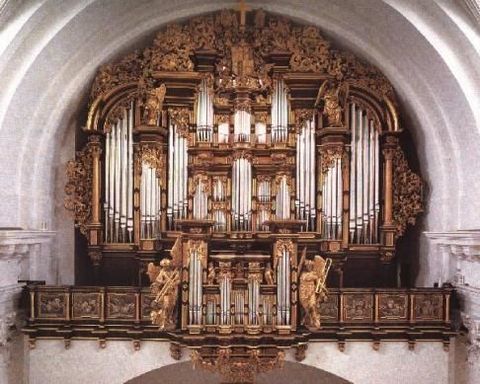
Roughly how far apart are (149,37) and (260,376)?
6948 millimetres

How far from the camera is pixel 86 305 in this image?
10.5 metres

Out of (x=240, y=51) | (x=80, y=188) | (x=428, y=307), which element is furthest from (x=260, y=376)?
(x=240, y=51)

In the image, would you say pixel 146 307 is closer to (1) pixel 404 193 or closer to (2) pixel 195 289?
(2) pixel 195 289

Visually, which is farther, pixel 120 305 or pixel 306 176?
pixel 306 176

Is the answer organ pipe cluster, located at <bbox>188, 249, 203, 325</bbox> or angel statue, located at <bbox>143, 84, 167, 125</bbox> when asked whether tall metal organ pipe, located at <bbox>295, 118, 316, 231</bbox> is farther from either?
angel statue, located at <bbox>143, 84, 167, 125</bbox>

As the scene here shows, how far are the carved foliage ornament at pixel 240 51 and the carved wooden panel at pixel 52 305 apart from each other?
3.70 meters

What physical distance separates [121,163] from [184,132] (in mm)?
1297

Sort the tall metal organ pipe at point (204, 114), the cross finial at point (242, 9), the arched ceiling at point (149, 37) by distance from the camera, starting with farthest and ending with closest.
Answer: the tall metal organ pipe at point (204, 114) → the cross finial at point (242, 9) → the arched ceiling at point (149, 37)

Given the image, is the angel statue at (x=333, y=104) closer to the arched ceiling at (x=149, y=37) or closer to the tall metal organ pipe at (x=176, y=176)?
the arched ceiling at (x=149, y=37)

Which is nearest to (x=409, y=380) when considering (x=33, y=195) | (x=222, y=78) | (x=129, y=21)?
(x=222, y=78)

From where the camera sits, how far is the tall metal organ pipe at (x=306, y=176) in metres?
11.5

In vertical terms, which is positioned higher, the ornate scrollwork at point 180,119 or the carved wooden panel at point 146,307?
the ornate scrollwork at point 180,119

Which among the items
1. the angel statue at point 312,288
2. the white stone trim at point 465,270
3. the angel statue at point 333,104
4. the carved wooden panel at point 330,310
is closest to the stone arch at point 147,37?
the white stone trim at point 465,270

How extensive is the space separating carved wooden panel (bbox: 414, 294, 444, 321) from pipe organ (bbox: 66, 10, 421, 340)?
3.93 ft
